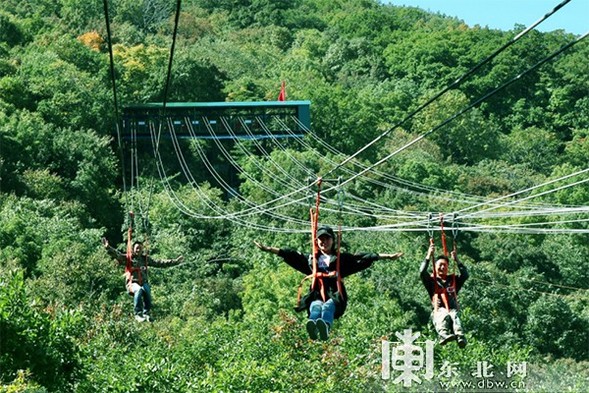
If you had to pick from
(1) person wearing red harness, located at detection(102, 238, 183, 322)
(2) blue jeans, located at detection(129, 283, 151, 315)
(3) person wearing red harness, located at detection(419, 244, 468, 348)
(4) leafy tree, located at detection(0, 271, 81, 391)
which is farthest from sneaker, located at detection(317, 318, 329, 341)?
(4) leafy tree, located at detection(0, 271, 81, 391)

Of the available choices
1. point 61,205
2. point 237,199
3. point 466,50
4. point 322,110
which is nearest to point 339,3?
point 466,50

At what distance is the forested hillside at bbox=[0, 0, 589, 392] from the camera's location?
3812 cm

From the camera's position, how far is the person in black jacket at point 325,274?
19.0m

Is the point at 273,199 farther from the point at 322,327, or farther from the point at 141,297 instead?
the point at 322,327

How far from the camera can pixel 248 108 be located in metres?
79.1

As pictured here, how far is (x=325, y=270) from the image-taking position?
62.7ft

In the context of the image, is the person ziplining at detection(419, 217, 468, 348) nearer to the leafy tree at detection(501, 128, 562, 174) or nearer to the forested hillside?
the forested hillside

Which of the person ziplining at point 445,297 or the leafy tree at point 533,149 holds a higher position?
the leafy tree at point 533,149

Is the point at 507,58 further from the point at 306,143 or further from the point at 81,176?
the point at 81,176

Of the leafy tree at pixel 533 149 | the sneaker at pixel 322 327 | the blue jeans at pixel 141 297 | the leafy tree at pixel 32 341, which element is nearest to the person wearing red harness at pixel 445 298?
the sneaker at pixel 322 327

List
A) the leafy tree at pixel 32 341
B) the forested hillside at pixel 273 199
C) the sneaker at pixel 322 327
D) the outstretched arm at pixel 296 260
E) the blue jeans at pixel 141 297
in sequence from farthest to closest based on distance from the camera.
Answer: the forested hillside at pixel 273 199 < the leafy tree at pixel 32 341 < the blue jeans at pixel 141 297 < the outstretched arm at pixel 296 260 < the sneaker at pixel 322 327

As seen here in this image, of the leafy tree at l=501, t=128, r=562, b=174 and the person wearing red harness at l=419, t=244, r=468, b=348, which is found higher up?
→ the leafy tree at l=501, t=128, r=562, b=174

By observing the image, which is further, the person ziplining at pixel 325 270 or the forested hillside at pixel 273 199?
the forested hillside at pixel 273 199

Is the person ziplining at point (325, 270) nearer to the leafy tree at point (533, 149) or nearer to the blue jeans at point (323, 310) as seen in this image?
the blue jeans at point (323, 310)
